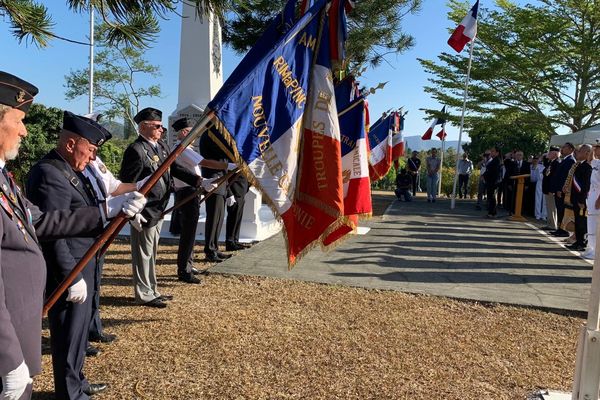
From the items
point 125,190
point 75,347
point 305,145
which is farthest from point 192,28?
point 75,347

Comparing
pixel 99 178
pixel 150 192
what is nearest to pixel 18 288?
pixel 99 178

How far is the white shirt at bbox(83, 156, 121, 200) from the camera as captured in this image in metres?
3.42

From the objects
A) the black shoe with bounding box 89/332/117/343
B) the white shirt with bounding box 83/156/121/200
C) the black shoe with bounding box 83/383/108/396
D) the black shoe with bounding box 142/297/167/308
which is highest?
the white shirt with bounding box 83/156/121/200

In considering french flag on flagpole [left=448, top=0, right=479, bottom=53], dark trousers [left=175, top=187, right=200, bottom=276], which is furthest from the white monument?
french flag on flagpole [left=448, top=0, right=479, bottom=53]

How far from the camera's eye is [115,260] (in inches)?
280

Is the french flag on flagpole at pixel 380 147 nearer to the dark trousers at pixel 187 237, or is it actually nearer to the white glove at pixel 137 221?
the dark trousers at pixel 187 237

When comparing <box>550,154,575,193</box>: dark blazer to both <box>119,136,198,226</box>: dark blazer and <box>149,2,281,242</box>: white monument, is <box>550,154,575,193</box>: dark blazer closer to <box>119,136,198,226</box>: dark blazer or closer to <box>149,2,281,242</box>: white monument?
<box>149,2,281,242</box>: white monument

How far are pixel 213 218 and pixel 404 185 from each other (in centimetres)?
1347

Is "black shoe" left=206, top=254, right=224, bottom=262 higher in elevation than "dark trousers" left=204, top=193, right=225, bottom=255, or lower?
lower

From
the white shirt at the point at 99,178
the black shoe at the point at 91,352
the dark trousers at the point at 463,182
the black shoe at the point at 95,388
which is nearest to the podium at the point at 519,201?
the dark trousers at the point at 463,182

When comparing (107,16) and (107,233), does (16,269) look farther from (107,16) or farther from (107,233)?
(107,16)

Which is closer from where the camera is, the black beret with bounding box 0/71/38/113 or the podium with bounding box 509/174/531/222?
the black beret with bounding box 0/71/38/113

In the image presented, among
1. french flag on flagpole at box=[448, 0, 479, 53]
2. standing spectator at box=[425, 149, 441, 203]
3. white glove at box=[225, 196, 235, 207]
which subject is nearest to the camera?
white glove at box=[225, 196, 235, 207]

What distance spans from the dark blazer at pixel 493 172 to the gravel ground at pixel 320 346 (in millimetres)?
9878
